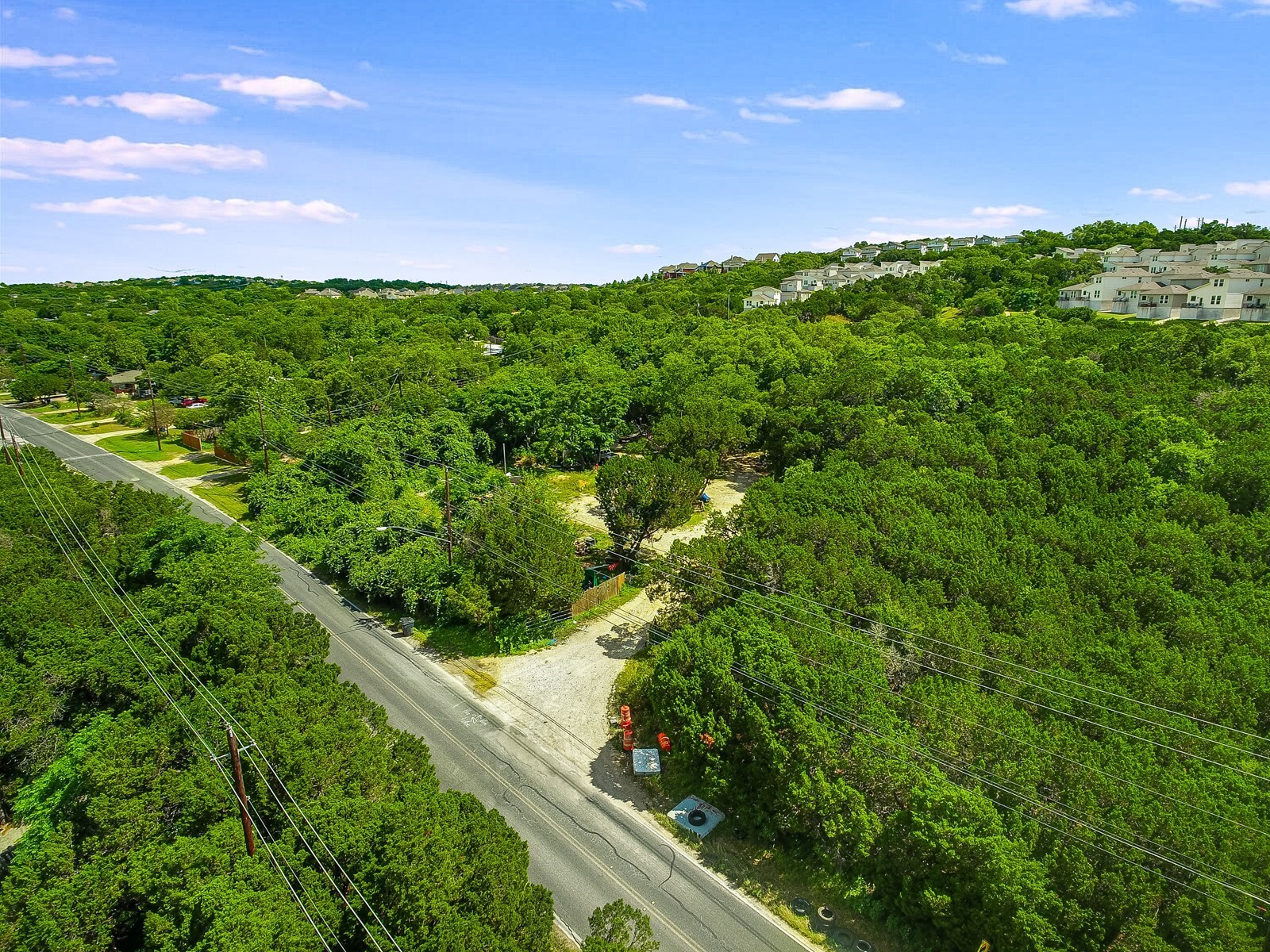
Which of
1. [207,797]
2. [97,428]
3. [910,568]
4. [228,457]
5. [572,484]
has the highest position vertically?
[97,428]

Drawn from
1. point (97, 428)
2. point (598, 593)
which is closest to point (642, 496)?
point (598, 593)

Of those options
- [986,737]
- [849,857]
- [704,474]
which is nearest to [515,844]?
[849,857]

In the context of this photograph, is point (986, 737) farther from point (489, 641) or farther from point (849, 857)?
point (489, 641)

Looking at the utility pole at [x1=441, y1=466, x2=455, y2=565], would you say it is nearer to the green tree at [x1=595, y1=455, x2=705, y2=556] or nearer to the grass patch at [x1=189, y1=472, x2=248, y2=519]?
the green tree at [x1=595, y1=455, x2=705, y2=556]

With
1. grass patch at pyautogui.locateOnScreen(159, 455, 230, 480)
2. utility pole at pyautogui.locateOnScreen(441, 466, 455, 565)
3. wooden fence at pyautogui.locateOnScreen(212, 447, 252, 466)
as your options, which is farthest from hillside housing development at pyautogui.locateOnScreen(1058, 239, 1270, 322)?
grass patch at pyautogui.locateOnScreen(159, 455, 230, 480)

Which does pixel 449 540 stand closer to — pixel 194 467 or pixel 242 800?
pixel 242 800

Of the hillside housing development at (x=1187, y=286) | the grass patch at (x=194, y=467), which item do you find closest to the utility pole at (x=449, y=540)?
the grass patch at (x=194, y=467)

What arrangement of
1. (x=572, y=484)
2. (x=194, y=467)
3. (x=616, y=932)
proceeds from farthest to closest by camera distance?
1. (x=194, y=467)
2. (x=572, y=484)
3. (x=616, y=932)
